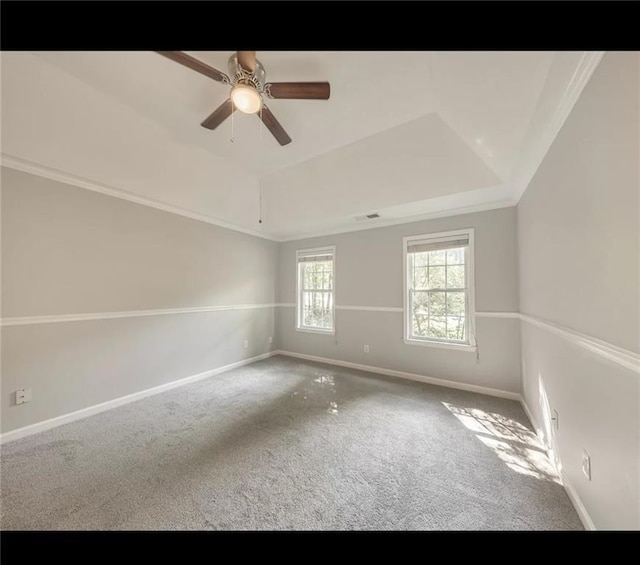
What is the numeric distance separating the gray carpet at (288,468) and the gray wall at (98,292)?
386 mm

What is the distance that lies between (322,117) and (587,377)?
2467 mm

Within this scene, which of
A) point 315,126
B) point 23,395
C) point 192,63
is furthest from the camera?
point 315,126

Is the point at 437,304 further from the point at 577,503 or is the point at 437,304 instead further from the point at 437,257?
the point at 577,503

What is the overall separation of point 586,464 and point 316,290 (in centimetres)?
364

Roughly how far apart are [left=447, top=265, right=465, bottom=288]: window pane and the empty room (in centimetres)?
4

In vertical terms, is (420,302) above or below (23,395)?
above

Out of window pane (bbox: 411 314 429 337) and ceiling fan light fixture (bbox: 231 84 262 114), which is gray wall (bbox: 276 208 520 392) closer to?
window pane (bbox: 411 314 429 337)

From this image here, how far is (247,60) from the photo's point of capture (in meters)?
1.31

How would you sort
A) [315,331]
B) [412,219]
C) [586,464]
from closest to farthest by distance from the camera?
[586,464], [412,219], [315,331]

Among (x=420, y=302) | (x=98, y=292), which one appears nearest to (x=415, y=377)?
(x=420, y=302)

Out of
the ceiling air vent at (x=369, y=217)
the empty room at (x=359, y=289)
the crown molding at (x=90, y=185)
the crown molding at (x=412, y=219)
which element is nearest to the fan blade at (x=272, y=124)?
the empty room at (x=359, y=289)

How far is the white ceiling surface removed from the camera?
1465 millimetres

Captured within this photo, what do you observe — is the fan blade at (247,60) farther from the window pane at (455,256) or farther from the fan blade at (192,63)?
the window pane at (455,256)

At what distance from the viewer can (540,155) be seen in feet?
5.70
